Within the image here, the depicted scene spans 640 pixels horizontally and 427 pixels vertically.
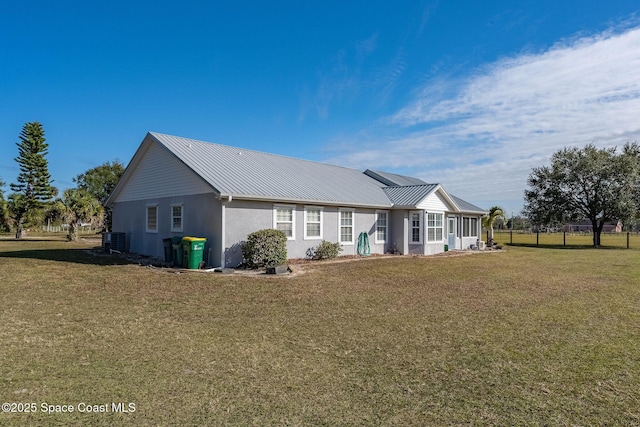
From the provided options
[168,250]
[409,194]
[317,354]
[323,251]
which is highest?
[409,194]

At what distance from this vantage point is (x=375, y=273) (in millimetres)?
14016

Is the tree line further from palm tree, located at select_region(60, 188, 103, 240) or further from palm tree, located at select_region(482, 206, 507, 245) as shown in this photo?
palm tree, located at select_region(482, 206, 507, 245)

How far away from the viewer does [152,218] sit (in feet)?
61.3

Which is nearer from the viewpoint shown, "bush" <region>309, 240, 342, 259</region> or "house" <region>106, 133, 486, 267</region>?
"house" <region>106, 133, 486, 267</region>

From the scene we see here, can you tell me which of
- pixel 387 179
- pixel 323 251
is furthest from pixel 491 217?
pixel 323 251

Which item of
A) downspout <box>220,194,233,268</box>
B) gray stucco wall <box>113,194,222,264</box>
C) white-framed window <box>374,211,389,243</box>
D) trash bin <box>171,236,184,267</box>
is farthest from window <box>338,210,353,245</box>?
trash bin <box>171,236,184,267</box>

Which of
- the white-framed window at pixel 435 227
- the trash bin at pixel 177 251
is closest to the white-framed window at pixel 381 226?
the white-framed window at pixel 435 227

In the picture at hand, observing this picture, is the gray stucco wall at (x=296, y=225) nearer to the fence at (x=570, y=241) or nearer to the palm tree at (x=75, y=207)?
the fence at (x=570, y=241)

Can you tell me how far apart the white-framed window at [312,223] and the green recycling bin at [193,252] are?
4778mm

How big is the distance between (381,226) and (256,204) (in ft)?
27.9

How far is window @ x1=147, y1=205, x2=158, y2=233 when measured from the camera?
60.0 feet

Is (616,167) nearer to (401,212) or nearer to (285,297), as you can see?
(401,212)

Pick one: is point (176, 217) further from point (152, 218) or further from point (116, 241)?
point (116, 241)

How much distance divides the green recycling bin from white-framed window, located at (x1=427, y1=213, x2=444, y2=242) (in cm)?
1273
